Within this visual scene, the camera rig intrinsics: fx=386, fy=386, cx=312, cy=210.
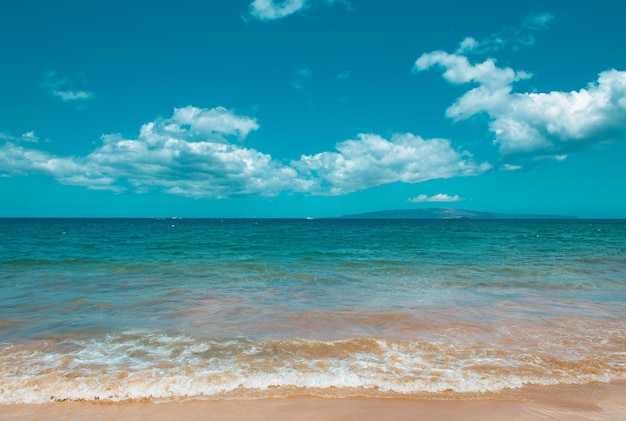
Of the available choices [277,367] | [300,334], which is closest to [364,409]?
[277,367]

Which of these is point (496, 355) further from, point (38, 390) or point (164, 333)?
point (38, 390)

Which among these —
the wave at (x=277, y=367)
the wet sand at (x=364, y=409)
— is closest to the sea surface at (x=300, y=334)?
the wave at (x=277, y=367)

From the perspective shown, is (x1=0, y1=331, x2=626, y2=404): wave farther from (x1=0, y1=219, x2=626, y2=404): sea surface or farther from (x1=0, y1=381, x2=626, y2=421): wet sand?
(x1=0, y1=381, x2=626, y2=421): wet sand

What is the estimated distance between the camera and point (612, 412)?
16.0ft

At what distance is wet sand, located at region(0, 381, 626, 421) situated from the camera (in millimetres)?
4828

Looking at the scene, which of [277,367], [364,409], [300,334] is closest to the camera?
[364,409]

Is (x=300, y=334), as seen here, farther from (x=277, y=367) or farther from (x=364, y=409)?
(x=364, y=409)

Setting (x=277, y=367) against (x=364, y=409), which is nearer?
(x=364, y=409)

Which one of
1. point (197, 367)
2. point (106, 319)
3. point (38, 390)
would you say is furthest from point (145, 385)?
point (106, 319)

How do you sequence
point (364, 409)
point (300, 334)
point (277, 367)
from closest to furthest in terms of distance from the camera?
point (364, 409) < point (277, 367) < point (300, 334)

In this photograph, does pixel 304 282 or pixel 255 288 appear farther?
pixel 304 282

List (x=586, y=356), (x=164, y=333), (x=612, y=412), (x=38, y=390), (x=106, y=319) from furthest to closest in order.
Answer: (x=106, y=319)
(x=164, y=333)
(x=586, y=356)
(x=38, y=390)
(x=612, y=412)

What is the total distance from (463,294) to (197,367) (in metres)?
9.39

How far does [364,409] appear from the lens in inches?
198
